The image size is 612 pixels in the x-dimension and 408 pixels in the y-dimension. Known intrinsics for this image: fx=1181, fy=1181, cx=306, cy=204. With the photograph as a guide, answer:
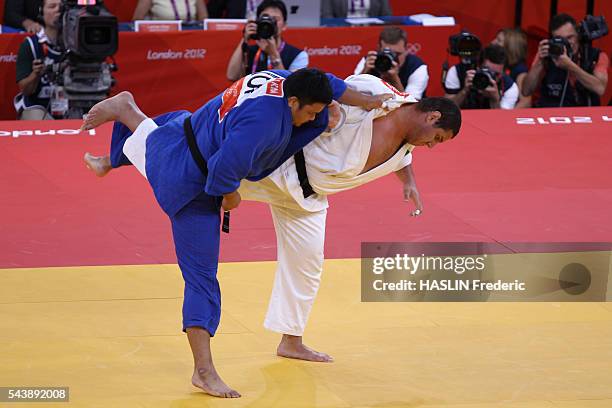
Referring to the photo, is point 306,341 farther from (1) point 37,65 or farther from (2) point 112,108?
(1) point 37,65

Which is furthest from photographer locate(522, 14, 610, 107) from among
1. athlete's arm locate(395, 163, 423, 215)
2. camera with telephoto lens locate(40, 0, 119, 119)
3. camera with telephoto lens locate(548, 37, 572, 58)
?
athlete's arm locate(395, 163, 423, 215)

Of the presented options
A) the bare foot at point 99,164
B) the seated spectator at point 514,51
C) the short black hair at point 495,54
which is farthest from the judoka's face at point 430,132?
the seated spectator at point 514,51

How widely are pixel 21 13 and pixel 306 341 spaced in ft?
18.8

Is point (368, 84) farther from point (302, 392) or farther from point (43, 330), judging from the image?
point (43, 330)

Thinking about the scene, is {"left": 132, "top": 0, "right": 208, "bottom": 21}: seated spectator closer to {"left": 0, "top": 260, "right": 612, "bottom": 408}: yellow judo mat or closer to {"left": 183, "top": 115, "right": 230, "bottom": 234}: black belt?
{"left": 0, "top": 260, "right": 612, "bottom": 408}: yellow judo mat

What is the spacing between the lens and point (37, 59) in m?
8.79

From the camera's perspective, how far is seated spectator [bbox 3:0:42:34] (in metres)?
9.71

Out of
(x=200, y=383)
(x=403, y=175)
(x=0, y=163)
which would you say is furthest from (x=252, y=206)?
(x=200, y=383)

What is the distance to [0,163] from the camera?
7.66m

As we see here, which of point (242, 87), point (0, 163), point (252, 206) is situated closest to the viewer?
point (242, 87)

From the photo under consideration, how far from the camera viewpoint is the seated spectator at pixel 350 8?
1052cm

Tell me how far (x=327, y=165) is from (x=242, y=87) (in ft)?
1.49

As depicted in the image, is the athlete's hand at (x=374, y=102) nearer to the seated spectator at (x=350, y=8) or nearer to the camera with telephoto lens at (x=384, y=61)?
the camera with telephoto lens at (x=384, y=61)

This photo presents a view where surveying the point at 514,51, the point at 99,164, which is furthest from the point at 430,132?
the point at 514,51
